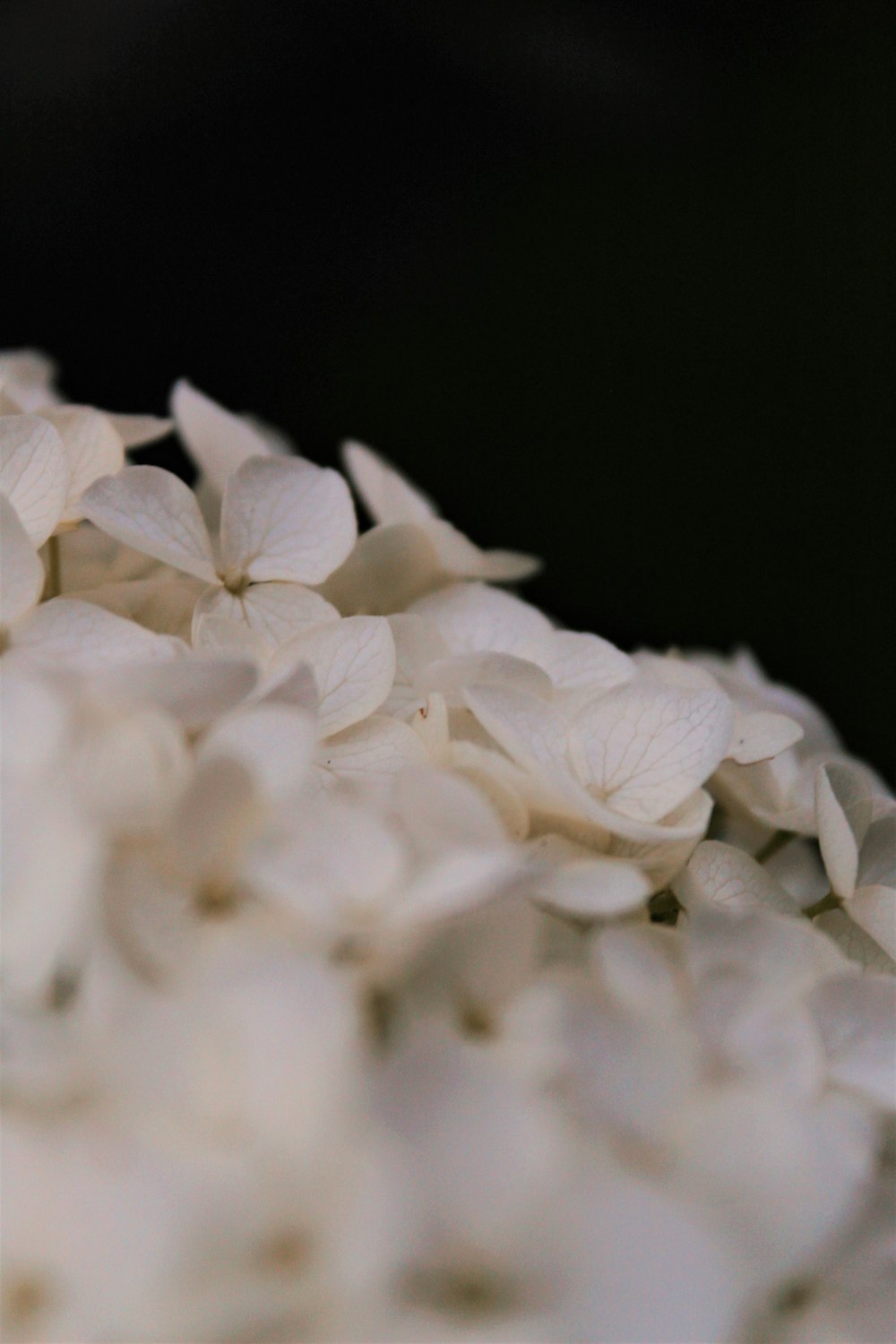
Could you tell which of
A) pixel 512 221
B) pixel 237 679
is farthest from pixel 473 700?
pixel 512 221

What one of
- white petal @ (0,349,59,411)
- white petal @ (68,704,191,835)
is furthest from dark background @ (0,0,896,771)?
white petal @ (68,704,191,835)

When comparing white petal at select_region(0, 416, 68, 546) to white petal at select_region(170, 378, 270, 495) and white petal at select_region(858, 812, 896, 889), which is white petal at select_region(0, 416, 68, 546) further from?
white petal at select_region(858, 812, 896, 889)

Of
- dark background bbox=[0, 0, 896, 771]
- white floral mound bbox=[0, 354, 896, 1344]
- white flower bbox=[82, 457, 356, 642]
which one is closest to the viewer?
white floral mound bbox=[0, 354, 896, 1344]

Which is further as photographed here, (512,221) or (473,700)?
(512,221)

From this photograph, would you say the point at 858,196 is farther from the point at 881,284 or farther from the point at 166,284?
the point at 166,284

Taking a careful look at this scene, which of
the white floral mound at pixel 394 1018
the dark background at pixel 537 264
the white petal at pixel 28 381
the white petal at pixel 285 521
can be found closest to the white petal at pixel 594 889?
the white floral mound at pixel 394 1018

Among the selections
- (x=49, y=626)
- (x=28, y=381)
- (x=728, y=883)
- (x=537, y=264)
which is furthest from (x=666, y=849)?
(x=537, y=264)
